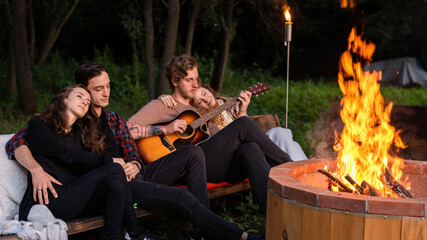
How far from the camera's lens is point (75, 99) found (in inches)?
138

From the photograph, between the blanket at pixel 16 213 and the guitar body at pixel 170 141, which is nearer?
the blanket at pixel 16 213

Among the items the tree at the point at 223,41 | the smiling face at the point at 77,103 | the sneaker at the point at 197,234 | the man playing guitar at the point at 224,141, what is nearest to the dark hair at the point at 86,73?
the smiling face at the point at 77,103

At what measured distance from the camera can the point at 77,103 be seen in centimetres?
350

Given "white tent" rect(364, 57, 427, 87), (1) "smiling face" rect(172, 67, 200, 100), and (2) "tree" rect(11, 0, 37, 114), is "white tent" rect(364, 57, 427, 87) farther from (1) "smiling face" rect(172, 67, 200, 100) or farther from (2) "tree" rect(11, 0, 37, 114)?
(1) "smiling face" rect(172, 67, 200, 100)

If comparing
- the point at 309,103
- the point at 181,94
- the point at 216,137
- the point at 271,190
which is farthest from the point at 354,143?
the point at 309,103

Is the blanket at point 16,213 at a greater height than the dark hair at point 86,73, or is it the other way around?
the dark hair at point 86,73

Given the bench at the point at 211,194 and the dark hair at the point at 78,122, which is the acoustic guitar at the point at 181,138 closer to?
the bench at the point at 211,194

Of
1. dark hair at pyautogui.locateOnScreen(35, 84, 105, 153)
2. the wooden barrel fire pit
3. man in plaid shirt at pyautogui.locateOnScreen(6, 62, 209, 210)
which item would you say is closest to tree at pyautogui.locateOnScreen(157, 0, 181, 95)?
man in plaid shirt at pyautogui.locateOnScreen(6, 62, 209, 210)

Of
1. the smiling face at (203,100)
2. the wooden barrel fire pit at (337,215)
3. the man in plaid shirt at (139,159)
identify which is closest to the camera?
the wooden barrel fire pit at (337,215)

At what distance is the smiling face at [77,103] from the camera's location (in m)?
3.49

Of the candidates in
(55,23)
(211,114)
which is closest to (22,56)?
(55,23)

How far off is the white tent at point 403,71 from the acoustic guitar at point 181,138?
47.2 ft

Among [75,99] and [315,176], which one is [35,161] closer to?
[75,99]

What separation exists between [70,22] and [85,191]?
50.5 feet
